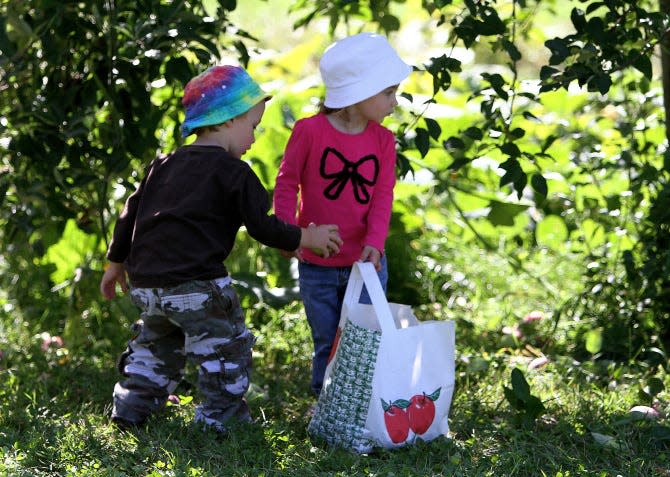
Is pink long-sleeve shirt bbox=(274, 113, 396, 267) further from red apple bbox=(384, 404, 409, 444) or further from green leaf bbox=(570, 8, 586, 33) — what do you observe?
green leaf bbox=(570, 8, 586, 33)

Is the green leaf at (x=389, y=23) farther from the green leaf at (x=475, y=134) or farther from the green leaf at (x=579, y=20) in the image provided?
the green leaf at (x=579, y=20)

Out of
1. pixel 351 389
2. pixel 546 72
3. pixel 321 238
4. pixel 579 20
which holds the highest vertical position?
pixel 579 20

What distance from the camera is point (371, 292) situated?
2.76 metres

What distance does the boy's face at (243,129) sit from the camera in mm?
2813

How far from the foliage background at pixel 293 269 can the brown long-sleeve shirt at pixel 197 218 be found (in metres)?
0.46

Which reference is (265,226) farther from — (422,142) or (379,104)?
(422,142)

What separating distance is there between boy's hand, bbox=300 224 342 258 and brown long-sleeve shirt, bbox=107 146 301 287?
31mm

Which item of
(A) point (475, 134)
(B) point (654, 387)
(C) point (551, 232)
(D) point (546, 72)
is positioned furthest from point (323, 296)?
(C) point (551, 232)

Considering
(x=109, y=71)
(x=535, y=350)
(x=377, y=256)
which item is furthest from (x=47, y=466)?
(x=535, y=350)

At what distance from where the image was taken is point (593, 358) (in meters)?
3.58

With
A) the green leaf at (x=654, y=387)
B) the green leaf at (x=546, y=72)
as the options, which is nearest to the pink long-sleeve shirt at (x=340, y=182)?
the green leaf at (x=546, y=72)

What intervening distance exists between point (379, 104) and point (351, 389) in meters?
0.79

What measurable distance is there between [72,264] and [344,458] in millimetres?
1842

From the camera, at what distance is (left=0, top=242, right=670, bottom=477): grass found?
8.61ft
